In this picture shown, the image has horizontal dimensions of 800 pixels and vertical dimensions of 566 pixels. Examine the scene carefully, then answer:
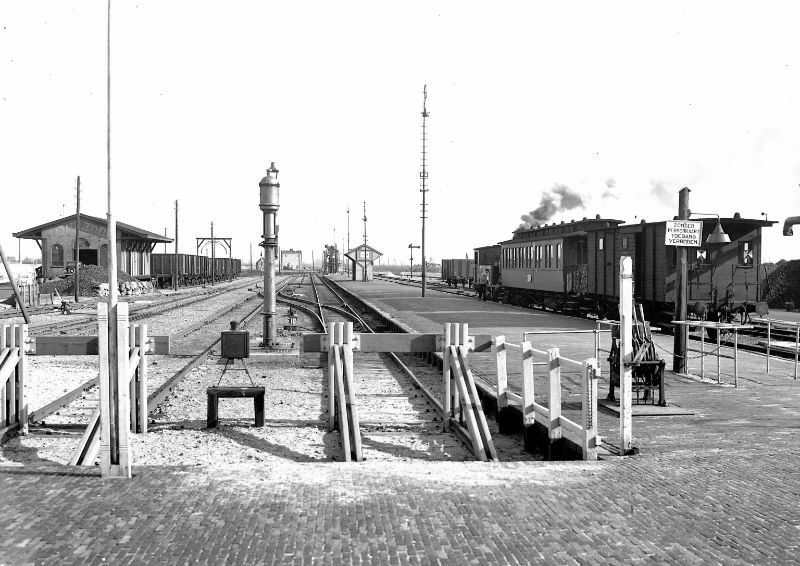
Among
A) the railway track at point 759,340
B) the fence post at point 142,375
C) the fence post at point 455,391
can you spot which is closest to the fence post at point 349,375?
the fence post at point 455,391

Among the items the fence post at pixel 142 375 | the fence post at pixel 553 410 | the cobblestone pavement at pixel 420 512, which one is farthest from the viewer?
the fence post at pixel 142 375

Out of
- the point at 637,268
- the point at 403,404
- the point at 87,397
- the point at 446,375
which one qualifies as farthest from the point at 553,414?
the point at 637,268

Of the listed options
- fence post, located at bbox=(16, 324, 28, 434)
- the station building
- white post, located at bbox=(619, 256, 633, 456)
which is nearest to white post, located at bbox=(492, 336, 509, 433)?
white post, located at bbox=(619, 256, 633, 456)

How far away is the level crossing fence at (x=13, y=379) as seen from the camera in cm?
768

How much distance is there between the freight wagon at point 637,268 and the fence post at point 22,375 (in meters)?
10.8

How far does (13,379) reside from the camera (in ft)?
26.1

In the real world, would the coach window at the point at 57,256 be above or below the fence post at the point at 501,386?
above

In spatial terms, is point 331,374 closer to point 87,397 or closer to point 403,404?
point 403,404

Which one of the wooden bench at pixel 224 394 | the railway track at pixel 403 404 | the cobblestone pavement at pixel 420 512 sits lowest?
the railway track at pixel 403 404

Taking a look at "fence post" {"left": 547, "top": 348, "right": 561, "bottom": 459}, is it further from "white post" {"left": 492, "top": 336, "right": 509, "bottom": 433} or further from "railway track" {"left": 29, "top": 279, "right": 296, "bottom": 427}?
"railway track" {"left": 29, "top": 279, "right": 296, "bottom": 427}

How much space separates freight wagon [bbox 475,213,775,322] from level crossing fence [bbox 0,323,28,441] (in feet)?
35.7

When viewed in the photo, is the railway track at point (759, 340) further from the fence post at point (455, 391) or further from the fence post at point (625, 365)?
the fence post at point (625, 365)

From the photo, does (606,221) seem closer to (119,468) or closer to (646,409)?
(646,409)

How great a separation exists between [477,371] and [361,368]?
2768mm
